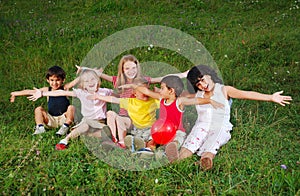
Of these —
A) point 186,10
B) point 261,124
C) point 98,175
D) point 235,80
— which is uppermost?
point 186,10

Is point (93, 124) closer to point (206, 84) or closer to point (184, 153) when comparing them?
point (184, 153)

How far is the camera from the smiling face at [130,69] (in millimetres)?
4883

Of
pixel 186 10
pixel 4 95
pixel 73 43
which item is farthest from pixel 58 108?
pixel 186 10

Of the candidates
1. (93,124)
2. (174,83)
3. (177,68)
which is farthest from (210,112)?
(177,68)

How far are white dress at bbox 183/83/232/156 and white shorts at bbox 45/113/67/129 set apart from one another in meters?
1.69

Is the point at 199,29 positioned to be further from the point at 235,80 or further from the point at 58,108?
the point at 58,108

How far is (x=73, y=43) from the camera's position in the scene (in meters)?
7.15

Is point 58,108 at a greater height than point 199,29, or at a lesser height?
lesser

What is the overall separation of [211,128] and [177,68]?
210cm

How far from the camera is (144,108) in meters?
4.81

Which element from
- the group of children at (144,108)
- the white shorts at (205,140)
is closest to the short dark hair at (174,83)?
the group of children at (144,108)

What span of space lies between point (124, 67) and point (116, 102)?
460 millimetres

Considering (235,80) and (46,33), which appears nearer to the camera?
(235,80)

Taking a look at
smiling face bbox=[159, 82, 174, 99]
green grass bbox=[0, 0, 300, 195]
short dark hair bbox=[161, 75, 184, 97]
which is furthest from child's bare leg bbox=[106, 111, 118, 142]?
short dark hair bbox=[161, 75, 184, 97]
